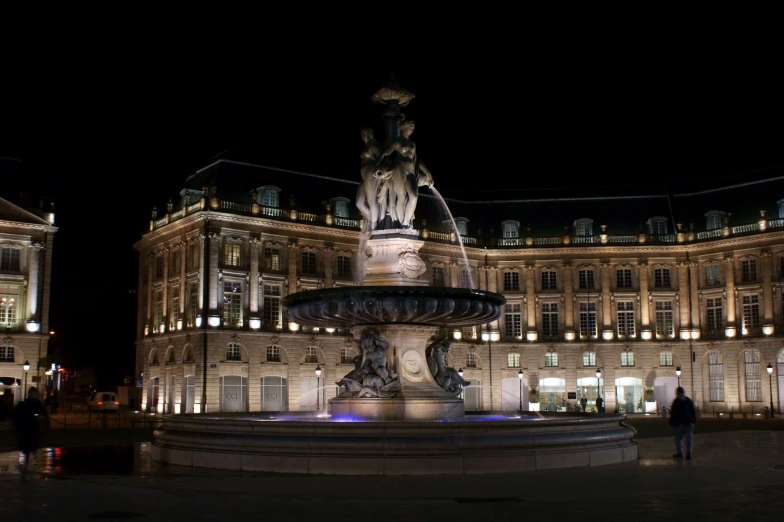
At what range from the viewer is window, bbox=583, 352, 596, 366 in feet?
247

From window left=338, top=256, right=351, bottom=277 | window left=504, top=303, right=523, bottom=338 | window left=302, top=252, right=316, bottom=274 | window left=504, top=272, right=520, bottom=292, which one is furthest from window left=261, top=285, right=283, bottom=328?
window left=504, top=272, right=520, bottom=292

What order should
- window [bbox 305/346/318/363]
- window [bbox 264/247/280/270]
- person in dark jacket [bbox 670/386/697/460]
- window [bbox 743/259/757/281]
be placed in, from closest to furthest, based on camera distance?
person in dark jacket [bbox 670/386/697/460]
window [bbox 264/247/280/270]
window [bbox 305/346/318/363]
window [bbox 743/259/757/281]

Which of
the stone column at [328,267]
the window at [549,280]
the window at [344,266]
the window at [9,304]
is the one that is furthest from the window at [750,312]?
the window at [9,304]

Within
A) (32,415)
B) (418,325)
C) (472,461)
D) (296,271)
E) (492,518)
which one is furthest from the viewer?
(296,271)

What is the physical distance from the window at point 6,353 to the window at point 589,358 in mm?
40786

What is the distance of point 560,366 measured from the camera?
75.6 m

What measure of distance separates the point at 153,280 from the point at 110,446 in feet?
154

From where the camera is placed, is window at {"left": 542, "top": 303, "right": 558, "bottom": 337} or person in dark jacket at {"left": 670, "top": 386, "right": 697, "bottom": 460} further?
window at {"left": 542, "top": 303, "right": 558, "bottom": 337}

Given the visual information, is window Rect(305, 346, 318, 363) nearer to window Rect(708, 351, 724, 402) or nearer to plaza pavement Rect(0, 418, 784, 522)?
window Rect(708, 351, 724, 402)

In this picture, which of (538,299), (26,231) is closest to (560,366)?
(538,299)

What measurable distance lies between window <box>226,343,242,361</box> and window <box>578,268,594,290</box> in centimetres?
2765

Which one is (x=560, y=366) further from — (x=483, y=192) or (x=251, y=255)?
(x=251, y=255)

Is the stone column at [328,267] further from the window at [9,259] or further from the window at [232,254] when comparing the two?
the window at [9,259]

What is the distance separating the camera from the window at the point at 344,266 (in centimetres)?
7094
